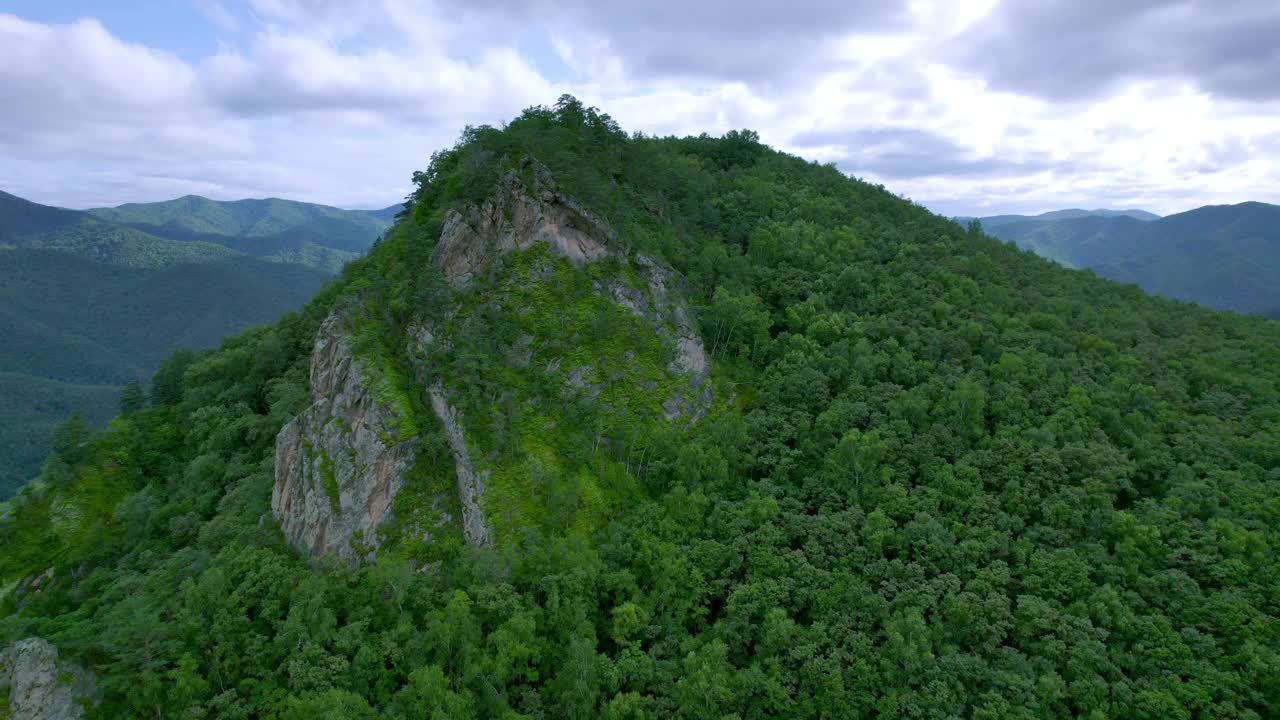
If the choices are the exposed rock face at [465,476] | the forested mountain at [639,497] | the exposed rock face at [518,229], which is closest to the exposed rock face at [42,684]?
the forested mountain at [639,497]

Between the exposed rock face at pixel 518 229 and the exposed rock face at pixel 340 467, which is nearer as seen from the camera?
the exposed rock face at pixel 340 467

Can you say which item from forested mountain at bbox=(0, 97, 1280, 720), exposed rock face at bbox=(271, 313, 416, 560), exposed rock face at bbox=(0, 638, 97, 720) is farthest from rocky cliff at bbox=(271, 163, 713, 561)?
exposed rock face at bbox=(0, 638, 97, 720)

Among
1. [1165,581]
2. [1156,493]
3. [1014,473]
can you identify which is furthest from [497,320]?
[1156,493]

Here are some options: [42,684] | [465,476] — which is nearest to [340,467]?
[465,476]

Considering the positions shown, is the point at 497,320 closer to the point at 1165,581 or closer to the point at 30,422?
the point at 1165,581

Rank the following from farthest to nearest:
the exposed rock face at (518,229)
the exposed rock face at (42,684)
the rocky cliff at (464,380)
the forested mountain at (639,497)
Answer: the exposed rock face at (518,229), the rocky cliff at (464,380), the exposed rock face at (42,684), the forested mountain at (639,497)

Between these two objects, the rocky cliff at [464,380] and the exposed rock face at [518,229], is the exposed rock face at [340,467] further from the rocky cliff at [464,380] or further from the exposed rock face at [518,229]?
the exposed rock face at [518,229]

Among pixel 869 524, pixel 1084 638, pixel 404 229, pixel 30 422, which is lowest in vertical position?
pixel 30 422
